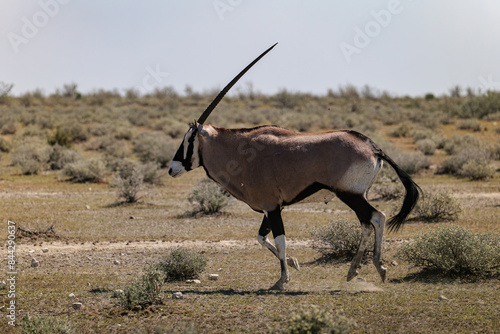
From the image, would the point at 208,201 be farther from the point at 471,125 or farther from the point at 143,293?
the point at 471,125

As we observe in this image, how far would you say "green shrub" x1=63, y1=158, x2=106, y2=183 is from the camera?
24.6m

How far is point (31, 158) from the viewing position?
1089 inches

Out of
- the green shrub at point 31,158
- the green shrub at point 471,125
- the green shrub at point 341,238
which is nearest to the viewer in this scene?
the green shrub at point 341,238

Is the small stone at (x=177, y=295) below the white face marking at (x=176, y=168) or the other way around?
below

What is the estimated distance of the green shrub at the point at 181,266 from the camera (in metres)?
9.88

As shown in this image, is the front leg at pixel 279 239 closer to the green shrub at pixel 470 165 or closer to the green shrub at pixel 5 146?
the green shrub at pixel 470 165

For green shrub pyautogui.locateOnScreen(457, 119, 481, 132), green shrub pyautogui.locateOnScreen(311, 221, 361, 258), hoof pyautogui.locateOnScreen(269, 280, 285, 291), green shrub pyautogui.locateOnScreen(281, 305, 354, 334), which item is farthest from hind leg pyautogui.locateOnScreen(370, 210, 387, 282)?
green shrub pyautogui.locateOnScreen(457, 119, 481, 132)

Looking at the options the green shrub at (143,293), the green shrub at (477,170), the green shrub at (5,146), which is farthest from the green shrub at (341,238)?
the green shrub at (5,146)

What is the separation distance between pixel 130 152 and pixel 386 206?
772 inches

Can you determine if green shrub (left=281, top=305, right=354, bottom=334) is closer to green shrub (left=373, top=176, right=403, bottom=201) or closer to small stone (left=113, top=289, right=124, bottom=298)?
small stone (left=113, top=289, right=124, bottom=298)

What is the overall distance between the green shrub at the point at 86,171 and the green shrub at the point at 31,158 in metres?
2.21

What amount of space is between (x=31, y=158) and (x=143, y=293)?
22.1 meters

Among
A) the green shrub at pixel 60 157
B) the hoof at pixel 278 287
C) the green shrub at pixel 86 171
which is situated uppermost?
the green shrub at pixel 60 157

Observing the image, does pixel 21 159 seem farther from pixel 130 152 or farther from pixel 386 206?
pixel 386 206
